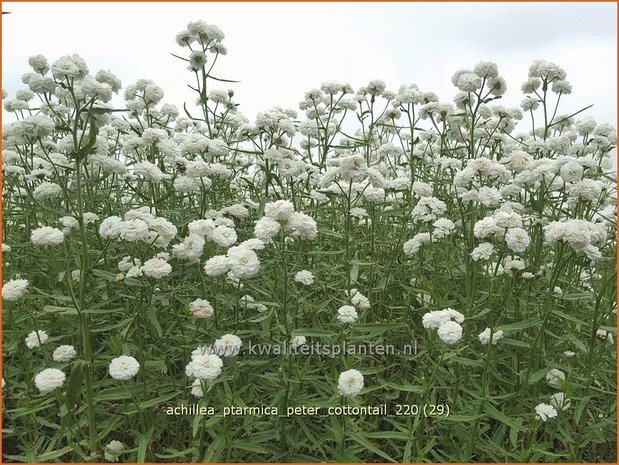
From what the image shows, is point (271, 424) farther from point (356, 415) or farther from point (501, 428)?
point (501, 428)

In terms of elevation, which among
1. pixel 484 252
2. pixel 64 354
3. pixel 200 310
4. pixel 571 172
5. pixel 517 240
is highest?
pixel 571 172

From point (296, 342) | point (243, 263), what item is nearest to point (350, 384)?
point (296, 342)

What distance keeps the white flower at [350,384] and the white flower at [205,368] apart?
671mm

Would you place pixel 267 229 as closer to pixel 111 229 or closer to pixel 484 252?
pixel 111 229

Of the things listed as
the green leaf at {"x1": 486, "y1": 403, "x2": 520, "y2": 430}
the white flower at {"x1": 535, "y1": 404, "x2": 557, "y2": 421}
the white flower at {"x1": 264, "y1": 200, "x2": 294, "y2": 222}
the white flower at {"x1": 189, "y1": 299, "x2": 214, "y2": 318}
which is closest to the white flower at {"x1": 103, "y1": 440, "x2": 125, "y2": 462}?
A: the white flower at {"x1": 189, "y1": 299, "x2": 214, "y2": 318}

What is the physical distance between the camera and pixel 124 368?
9.00ft

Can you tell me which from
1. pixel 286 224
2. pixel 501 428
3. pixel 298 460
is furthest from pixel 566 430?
pixel 286 224

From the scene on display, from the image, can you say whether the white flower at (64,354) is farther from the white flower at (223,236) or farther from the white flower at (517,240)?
the white flower at (517,240)

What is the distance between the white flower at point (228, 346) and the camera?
9.18ft

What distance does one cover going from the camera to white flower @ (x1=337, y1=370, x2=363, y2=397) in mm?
2725

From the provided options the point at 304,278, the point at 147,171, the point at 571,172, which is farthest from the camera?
the point at 147,171

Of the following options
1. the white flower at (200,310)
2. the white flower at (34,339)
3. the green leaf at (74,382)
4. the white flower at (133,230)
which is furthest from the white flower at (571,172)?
the white flower at (34,339)

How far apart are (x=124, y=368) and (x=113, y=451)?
53 cm

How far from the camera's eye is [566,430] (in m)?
3.15
